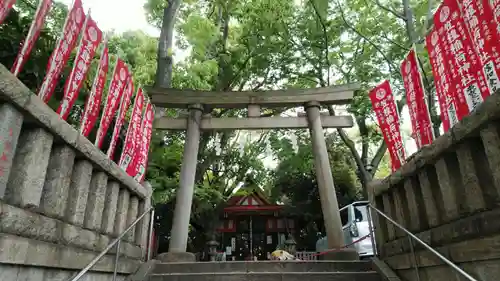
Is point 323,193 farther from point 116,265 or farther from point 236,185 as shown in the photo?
point 236,185

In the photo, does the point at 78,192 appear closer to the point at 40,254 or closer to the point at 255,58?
the point at 40,254

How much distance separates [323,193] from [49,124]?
21.2 ft

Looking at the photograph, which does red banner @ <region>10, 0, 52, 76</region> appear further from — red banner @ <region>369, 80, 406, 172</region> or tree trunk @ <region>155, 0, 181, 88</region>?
red banner @ <region>369, 80, 406, 172</region>

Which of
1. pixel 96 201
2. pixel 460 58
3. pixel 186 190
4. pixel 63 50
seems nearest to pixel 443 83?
pixel 460 58

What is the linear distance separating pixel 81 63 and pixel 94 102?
616 mm

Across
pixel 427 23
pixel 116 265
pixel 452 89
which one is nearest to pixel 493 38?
pixel 452 89

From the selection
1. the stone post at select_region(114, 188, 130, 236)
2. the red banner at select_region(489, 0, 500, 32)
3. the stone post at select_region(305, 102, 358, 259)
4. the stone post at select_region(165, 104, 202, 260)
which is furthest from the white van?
the red banner at select_region(489, 0, 500, 32)

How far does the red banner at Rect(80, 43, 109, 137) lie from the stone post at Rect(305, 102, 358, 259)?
5454 millimetres

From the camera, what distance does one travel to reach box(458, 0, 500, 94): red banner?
151 inches

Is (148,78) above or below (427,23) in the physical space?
below

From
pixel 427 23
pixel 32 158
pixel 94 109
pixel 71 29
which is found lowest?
pixel 32 158

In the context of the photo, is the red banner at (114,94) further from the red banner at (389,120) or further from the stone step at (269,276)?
the red banner at (389,120)

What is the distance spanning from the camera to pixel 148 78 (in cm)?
1134

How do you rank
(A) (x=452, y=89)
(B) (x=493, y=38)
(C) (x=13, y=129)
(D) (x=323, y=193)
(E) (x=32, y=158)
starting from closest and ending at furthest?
1. (C) (x=13, y=129)
2. (E) (x=32, y=158)
3. (B) (x=493, y=38)
4. (A) (x=452, y=89)
5. (D) (x=323, y=193)
